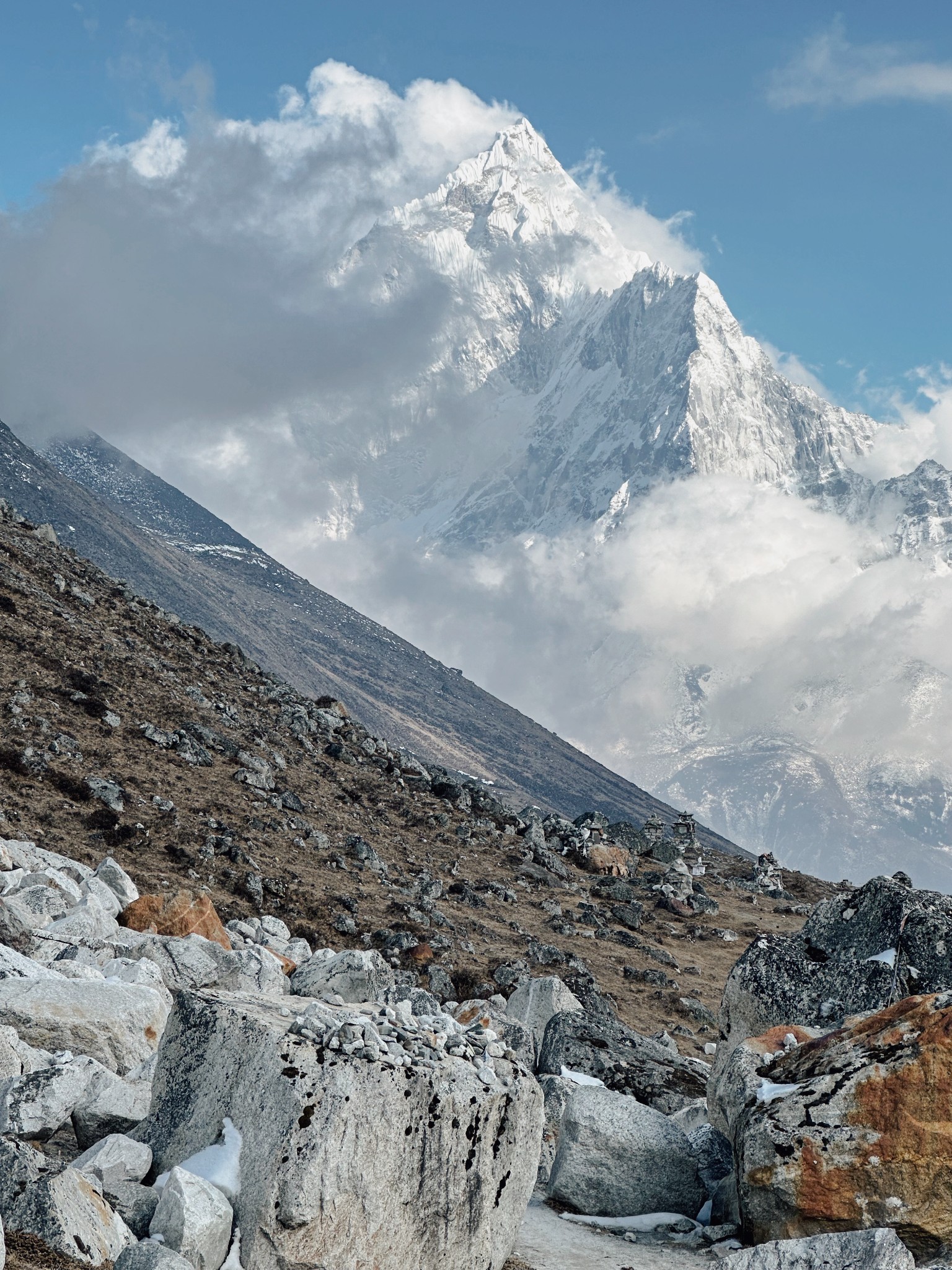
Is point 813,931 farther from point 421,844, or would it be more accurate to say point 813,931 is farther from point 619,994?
point 421,844

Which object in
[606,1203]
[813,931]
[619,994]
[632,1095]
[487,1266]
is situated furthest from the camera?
[619,994]

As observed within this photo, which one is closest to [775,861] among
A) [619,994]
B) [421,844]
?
[421,844]

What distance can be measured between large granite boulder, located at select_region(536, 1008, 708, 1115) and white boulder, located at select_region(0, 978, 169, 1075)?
23.7ft

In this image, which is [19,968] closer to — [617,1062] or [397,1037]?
[397,1037]

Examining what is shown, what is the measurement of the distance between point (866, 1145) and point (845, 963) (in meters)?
7.00

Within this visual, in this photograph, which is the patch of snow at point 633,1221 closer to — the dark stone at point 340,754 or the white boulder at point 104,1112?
the white boulder at point 104,1112

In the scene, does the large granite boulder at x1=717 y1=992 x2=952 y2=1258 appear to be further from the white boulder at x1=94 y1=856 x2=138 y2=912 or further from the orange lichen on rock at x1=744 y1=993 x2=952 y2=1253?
the white boulder at x1=94 y1=856 x2=138 y2=912

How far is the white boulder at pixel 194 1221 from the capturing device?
9.68 m

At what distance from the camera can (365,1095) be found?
34.6 ft

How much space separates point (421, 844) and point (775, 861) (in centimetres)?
3499

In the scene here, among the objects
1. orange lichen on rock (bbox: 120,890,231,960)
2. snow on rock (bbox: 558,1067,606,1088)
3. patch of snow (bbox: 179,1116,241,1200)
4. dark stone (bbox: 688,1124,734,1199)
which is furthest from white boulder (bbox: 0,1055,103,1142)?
orange lichen on rock (bbox: 120,890,231,960)

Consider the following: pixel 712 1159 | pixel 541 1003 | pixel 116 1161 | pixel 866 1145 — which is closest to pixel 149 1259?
pixel 116 1161

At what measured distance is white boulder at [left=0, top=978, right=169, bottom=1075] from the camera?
13477 millimetres

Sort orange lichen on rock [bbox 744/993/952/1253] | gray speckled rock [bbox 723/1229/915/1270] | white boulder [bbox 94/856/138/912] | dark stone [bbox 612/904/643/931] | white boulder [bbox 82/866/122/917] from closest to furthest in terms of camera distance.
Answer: gray speckled rock [bbox 723/1229/915/1270]
orange lichen on rock [bbox 744/993/952/1253]
white boulder [bbox 82/866/122/917]
white boulder [bbox 94/856/138/912]
dark stone [bbox 612/904/643/931]
